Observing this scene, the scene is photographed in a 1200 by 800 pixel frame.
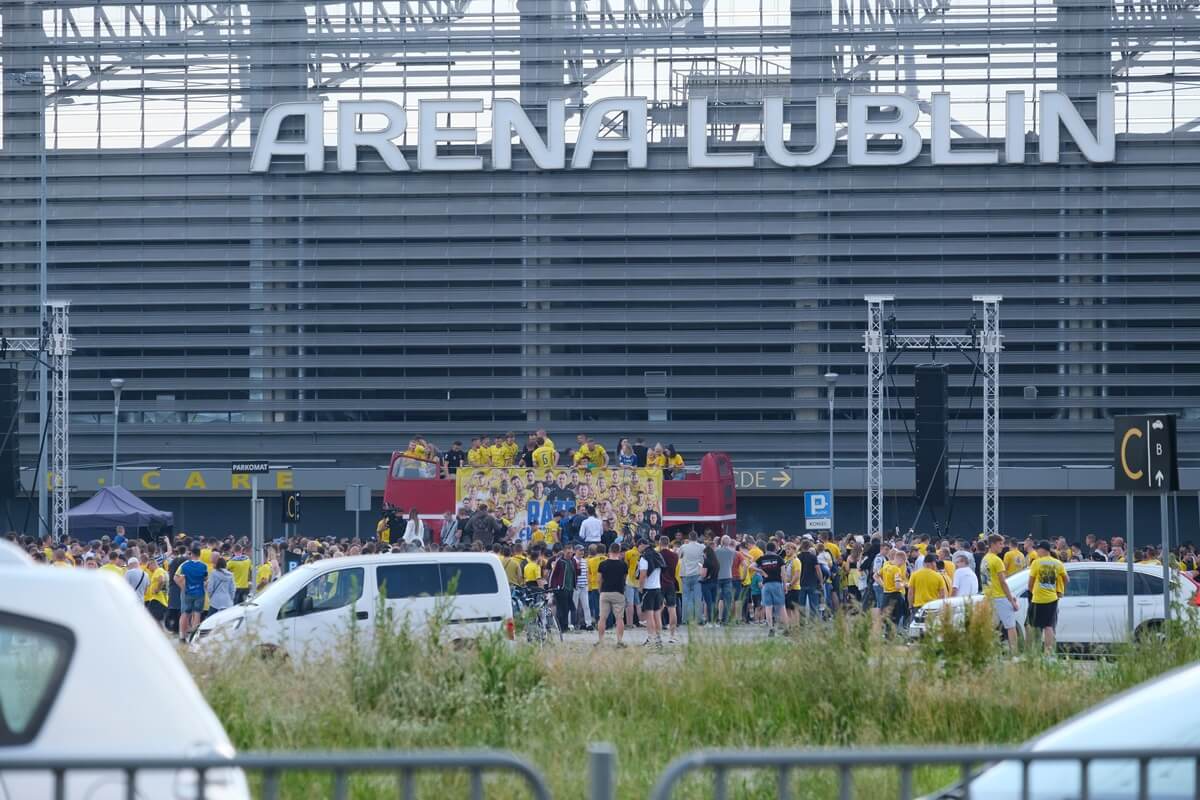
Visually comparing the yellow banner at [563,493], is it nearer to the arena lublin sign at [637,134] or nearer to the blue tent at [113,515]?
the blue tent at [113,515]

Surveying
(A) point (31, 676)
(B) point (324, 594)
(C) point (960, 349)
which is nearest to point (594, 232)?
(C) point (960, 349)

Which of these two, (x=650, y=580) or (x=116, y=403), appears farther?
(x=116, y=403)

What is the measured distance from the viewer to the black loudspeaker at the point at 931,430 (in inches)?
1291

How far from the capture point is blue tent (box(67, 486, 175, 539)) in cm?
3312

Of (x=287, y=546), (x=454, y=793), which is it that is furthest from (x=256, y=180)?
(x=454, y=793)

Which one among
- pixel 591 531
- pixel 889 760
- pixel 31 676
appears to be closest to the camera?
pixel 889 760

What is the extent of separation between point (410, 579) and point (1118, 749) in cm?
1283

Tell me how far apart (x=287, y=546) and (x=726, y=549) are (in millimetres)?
8114

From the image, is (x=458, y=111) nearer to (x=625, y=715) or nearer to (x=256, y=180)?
(x=256, y=180)

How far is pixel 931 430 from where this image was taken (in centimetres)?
3322

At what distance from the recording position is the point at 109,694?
15.6 feet

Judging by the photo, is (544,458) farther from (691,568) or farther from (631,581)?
(691,568)

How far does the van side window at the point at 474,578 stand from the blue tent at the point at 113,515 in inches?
718

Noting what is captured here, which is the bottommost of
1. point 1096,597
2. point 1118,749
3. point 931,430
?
point 1096,597
